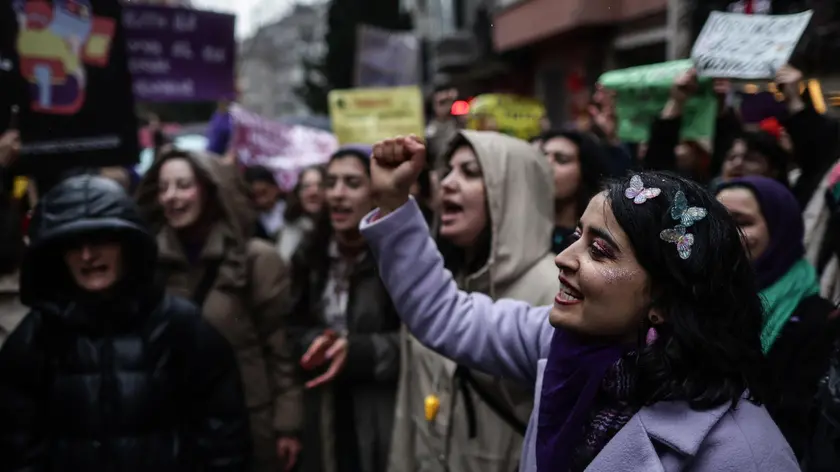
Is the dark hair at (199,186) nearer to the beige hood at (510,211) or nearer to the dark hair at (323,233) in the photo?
the dark hair at (323,233)

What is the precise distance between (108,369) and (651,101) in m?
3.12

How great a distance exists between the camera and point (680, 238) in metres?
1.55

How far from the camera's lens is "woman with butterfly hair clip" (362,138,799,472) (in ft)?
5.04

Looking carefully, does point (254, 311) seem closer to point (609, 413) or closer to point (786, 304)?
point (786, 304)

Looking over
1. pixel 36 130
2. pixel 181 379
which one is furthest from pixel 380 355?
pixel 36 130

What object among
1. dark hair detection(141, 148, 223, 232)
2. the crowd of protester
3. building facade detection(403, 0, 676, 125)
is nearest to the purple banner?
the crowd of protester

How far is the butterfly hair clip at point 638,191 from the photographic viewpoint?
5.27 feet

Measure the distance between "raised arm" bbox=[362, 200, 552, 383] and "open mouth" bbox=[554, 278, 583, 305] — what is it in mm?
439

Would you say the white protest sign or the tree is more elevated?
the tree

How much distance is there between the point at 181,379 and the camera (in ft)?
8.54

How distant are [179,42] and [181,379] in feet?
13.0

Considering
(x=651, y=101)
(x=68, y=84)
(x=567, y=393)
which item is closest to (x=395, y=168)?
(x=567, y=393)

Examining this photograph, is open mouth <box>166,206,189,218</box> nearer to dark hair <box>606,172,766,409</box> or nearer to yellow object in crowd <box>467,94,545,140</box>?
yellow object in crowd <box>467,94,545,140</box>

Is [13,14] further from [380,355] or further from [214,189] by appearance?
[380,355]
